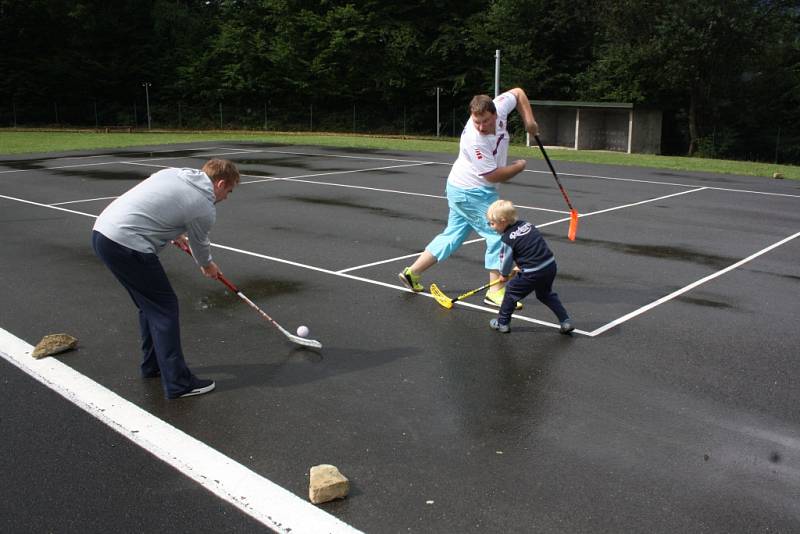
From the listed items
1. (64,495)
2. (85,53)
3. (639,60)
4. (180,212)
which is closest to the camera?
(64,495)

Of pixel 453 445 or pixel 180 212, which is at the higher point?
pixel 180 212

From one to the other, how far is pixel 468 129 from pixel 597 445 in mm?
→ 3744

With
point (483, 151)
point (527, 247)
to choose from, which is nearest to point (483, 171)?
point (483, 151)

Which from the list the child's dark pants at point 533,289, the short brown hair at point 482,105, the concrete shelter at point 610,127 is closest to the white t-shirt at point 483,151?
the short brown hair at point 482,105

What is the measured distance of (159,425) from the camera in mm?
4863

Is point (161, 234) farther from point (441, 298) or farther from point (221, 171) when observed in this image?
point (441, 298)

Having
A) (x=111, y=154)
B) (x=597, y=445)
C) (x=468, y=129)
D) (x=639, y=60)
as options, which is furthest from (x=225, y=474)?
(x=639, y=60)

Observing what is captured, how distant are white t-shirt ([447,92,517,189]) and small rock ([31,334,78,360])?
381cm

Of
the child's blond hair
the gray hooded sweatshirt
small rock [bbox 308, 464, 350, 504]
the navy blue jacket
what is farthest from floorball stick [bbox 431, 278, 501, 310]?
small rock [bbox 308, 464, 350, 504]

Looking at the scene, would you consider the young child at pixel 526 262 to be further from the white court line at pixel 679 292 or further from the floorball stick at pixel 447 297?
the floorball stick at pixel 447 297

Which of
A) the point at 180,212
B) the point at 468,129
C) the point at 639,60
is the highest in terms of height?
the point at 639,60

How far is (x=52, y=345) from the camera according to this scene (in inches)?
243

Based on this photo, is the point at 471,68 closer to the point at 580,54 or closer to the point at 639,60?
the point at 580,54

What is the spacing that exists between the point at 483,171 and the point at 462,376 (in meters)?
2.35
